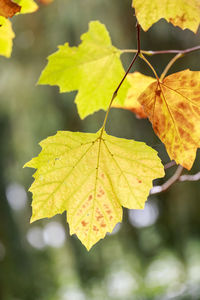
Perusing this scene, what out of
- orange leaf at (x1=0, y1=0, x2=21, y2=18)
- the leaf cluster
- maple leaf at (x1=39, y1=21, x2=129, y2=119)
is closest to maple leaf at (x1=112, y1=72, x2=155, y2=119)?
maple leaf at (x1=39, y1=21, x2=129, y2=119)

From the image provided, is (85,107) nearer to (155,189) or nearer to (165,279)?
(155,189)

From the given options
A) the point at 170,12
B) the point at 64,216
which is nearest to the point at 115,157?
the point at 170,12

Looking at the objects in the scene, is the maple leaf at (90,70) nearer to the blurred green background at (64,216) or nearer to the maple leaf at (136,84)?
the maple leaf at (136,84)

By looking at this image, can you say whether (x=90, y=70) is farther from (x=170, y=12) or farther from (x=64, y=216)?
(x=64, y=216)

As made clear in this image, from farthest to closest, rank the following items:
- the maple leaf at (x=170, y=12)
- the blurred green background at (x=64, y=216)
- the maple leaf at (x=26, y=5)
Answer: the blurred green background at (x=64, y=216) < the maple leaf at (x=26, y=5) < the maple leaf at (x=170, y=12)

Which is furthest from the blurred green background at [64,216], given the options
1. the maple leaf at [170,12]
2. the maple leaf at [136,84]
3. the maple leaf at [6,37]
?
the maple leaf at [170,12]

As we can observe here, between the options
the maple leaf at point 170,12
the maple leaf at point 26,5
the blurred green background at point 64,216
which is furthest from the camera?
the blurred green background at point 64,216

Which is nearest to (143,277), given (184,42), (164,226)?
(164,226)
